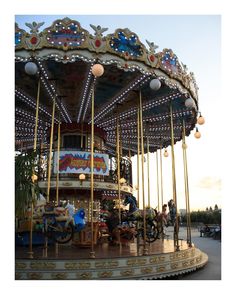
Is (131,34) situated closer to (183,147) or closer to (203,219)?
(183,147)

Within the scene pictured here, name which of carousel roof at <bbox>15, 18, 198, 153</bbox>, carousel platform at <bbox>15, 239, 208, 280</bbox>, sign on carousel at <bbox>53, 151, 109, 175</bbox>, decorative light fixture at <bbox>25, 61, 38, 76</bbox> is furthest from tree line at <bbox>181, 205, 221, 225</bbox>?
decorative light fixture at <bbox>25, 61, 38, 76</bbox>

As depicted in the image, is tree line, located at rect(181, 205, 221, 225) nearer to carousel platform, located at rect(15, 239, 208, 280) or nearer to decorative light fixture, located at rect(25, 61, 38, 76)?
carousel platform, located at rect(15, 239, 208, 280)

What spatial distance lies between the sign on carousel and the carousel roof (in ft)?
6.58

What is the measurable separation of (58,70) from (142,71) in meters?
2.56

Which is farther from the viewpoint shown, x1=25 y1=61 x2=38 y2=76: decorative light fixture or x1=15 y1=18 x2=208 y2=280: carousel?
x1=25 y1=61 x2=38 y2=76: decorative light fixture

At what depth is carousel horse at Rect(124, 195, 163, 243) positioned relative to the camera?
11.5m

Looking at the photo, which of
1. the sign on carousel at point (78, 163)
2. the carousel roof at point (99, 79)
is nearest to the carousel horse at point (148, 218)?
the sign on carousel at point (78, 163)

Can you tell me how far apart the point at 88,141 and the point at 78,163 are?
2258mm

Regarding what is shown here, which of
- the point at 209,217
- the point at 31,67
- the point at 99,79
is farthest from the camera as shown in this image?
the point at 209,217

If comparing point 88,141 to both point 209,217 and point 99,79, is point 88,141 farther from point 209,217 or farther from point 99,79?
point 209,217

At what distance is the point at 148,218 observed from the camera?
37.8 ft

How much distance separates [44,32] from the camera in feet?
29.8

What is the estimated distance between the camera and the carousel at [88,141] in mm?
8156

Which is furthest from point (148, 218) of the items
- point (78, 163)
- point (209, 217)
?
point (209, 217)
